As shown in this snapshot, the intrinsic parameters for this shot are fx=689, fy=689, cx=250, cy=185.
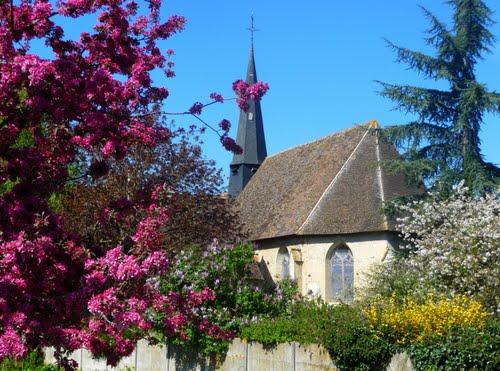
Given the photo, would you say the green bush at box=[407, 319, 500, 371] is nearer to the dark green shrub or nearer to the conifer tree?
the dark green shrub

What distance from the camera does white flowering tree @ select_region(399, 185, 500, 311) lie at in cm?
1700

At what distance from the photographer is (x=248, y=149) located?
46000 mm

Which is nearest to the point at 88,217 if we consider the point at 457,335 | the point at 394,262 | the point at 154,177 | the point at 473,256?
the point at 154,177

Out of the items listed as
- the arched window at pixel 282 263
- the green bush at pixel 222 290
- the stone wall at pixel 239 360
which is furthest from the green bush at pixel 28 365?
the arched window at pixel 282 263

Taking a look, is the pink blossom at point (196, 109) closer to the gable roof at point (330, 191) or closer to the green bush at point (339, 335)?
the green bush at point (339, 335)

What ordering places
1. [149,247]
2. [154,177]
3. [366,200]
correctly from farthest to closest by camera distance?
[366,200]
[154,177]
[149,247]

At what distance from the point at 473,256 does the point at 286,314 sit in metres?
5.06

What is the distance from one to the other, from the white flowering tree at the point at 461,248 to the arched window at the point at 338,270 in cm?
777

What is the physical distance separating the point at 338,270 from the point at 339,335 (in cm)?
1601

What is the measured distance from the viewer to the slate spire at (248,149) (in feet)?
151

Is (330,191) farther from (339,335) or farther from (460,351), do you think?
(460,351)

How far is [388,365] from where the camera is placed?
12.4 meters

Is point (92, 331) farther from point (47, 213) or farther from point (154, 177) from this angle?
point (154, 177)

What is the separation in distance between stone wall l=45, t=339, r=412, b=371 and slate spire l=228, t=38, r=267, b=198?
28701 mm
